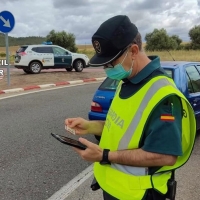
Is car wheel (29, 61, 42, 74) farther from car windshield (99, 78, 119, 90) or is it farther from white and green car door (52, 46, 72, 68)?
car windshield (99, 78, 119, 90)

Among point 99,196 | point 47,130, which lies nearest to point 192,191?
point 99,196

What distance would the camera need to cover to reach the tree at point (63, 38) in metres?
58.2

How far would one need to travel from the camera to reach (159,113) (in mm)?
1504

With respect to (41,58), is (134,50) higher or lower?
higher

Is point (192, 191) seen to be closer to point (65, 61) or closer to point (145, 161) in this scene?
point (145, 161)

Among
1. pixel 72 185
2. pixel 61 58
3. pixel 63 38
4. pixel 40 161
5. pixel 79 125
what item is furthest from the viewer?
pixel 63 38

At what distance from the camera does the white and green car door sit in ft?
61.2

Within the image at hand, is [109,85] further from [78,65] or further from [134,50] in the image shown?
[78,65]

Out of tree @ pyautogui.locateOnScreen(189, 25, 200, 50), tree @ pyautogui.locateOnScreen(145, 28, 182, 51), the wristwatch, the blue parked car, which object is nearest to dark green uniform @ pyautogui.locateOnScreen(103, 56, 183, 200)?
the wristwatch

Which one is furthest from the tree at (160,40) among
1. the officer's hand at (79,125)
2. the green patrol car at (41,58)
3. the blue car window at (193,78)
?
the officer's hand at (79,125)

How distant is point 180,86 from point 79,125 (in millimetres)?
3493

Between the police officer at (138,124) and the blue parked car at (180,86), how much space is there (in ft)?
11.9

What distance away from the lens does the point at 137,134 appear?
156cm

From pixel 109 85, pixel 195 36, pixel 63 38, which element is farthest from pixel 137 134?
pixel 195 36
